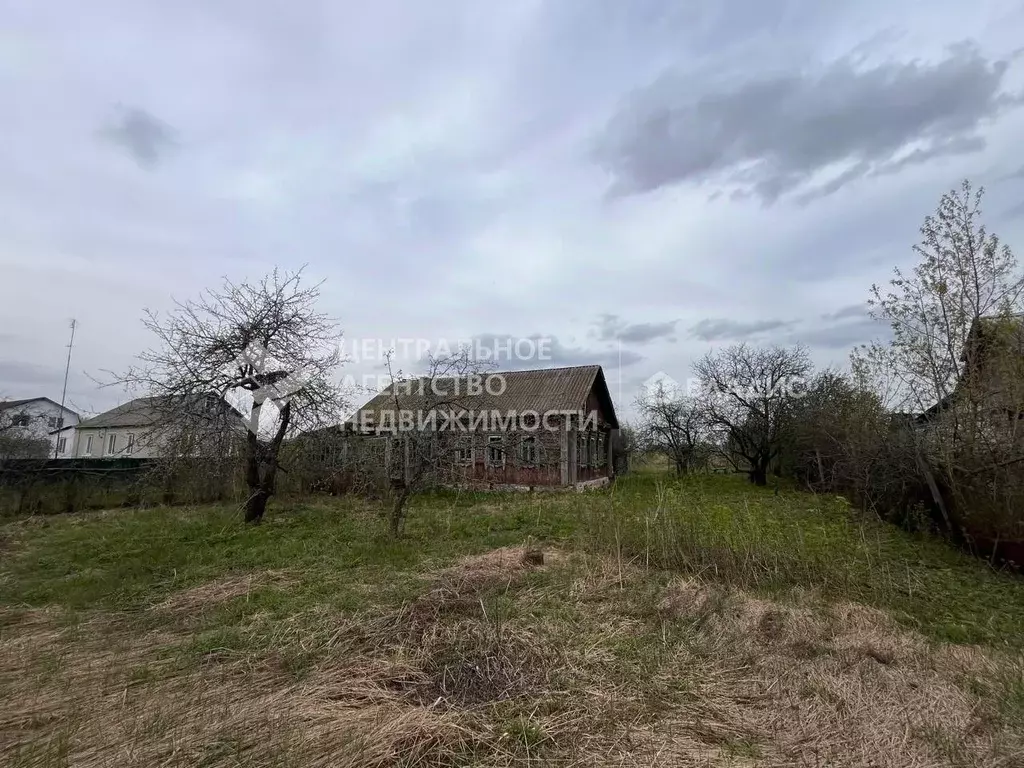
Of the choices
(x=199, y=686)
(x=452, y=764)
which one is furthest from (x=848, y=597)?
(x=199, y=686)

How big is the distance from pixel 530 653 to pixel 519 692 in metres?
0.52

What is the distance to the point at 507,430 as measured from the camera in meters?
14.1

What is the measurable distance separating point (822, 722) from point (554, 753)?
1516 millimetres

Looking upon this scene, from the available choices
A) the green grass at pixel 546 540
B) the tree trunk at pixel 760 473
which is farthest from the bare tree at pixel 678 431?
the green grass at pixel 546 540

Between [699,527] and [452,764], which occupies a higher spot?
[699,527]

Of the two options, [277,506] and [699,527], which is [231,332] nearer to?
[277,506]

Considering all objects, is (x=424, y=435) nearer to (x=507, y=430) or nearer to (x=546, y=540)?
(x=546, y=540)

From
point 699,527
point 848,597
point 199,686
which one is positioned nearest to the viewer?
point 199,686

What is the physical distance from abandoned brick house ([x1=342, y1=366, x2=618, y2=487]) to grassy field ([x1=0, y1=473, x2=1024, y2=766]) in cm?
221

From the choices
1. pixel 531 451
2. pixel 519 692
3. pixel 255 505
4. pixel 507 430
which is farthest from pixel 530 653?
pixel 531 451

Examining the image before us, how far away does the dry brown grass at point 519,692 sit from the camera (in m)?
2.52

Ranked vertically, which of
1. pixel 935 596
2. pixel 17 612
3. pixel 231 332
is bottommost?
pixel 935 596

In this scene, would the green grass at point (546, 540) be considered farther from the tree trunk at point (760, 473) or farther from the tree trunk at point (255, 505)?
the tree trunk at point (760, 473)

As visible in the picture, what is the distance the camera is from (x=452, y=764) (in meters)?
2.44
